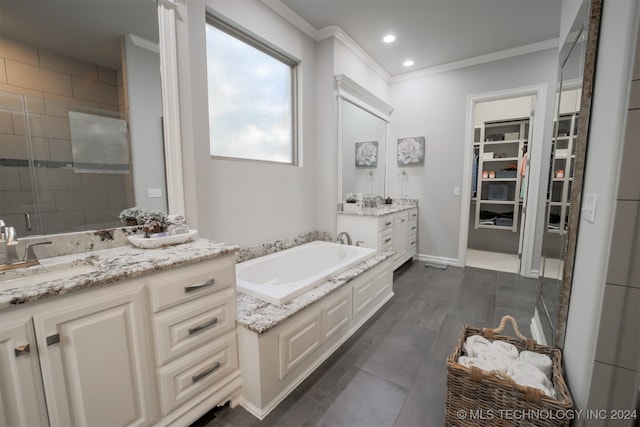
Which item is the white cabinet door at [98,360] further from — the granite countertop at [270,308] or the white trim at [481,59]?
the white trim at [481,59]

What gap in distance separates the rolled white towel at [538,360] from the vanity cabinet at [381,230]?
177cm

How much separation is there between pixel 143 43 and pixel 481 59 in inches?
153

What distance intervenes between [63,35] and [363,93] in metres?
2.94

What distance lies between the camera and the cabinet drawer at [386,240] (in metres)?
3.12

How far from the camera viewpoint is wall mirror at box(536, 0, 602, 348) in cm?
127

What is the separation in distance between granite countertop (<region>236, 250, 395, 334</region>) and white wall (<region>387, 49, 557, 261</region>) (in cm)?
252

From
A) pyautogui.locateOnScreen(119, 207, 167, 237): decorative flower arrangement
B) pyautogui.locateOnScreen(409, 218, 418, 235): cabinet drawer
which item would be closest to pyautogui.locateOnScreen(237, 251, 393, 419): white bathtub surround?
pyautogui.locateOnScreen(119, 207, 167, 237): decorative flower arrangement

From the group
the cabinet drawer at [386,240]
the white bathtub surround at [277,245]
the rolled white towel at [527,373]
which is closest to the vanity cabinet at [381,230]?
the cabinet drawer at [386,240]

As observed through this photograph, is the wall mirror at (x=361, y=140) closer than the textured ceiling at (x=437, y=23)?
No

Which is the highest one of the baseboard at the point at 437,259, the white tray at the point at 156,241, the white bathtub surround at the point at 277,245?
the white tray at the point at 156,241

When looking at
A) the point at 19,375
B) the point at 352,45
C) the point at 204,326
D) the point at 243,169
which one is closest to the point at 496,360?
the point at 204,326

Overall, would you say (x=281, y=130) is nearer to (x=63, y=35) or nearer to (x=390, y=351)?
(x=63, y=35)

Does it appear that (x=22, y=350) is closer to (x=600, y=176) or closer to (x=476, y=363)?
(x=476, y=363)

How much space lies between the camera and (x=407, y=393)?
158 cm
